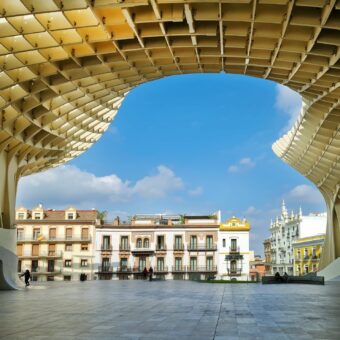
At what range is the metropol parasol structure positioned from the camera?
2102 cm

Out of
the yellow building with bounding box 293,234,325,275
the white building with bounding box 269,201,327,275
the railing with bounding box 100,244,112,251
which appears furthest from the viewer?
the white building with bounding box 269,201,327,275

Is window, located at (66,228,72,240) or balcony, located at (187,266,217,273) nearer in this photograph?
balcony, located at (187,266,217,273)

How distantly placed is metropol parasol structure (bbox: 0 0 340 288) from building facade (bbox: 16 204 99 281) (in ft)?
142

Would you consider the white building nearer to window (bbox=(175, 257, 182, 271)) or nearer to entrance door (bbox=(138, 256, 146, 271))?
window (bbox=(175, 257, 182, 271))

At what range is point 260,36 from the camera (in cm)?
2350

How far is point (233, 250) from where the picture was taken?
84.1 meters

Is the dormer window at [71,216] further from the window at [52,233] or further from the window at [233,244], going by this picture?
the window at [233,244]

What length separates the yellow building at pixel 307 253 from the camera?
9550 centimetres

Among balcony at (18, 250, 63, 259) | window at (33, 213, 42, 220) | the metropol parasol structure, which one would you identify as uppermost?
the metropol parasol structure

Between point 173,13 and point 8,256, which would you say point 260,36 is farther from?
point 8,256

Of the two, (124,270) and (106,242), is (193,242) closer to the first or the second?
(124,270)

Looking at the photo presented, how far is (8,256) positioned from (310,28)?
26.2 metres

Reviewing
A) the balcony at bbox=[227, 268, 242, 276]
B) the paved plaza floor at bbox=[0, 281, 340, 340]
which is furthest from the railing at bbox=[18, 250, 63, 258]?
the paved plaza floor at bbox=[0, 281, 340, 340]

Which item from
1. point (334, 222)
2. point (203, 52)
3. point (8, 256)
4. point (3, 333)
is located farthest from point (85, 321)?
point (334, 222)
